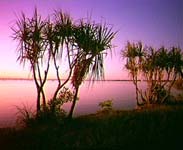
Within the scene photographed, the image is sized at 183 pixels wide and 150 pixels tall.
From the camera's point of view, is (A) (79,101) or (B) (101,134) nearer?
(B) (101,134)

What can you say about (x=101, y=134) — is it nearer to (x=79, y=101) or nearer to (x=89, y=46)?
(x=89, y=46)

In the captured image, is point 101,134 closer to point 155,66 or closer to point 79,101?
point 155,66

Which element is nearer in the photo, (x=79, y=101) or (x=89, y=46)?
(x=89, y=46)

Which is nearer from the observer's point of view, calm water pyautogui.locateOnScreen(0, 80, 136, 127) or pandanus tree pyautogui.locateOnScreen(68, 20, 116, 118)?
pandanus tree pyautogui.locateOnScreen(68, 20, 116, 118)

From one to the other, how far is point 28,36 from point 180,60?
320 inches

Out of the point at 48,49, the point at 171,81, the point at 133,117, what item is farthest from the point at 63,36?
the point at 171,81

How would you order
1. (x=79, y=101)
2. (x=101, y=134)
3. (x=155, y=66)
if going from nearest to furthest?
(x=101, y=134) < (x=155, y=66) < (x=79, y=101)

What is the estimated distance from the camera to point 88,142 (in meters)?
8.02

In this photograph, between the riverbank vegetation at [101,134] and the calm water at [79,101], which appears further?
the calm water at [79,101]

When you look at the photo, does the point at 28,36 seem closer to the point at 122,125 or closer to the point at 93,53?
the point at 93,53

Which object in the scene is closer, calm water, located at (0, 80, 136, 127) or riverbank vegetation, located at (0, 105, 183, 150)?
riverbank vegetation, located at (0, 105, 183, 150)

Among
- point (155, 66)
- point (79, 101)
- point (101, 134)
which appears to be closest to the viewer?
point (101, 134)

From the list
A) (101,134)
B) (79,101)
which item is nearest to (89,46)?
(101,134)

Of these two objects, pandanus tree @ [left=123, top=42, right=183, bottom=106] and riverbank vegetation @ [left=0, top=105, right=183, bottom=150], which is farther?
pandanus tree @ [left=123, top=42, right=183, bottom=106]
